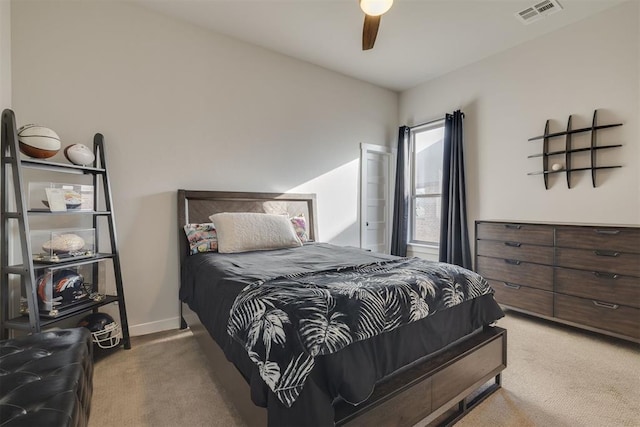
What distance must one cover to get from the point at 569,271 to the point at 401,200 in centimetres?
224

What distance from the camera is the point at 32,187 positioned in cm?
217

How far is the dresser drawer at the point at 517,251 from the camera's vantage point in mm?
2836

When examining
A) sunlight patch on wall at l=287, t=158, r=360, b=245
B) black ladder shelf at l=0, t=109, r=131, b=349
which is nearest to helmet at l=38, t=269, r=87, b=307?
black ladder shelf at l=0, t=109, r=131, b=349

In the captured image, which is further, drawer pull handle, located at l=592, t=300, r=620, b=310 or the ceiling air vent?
the ceiling air vent

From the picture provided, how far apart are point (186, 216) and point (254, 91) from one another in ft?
5.17

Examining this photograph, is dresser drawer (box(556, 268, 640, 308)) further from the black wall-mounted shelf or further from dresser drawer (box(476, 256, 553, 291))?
the black wall-mounted shelf

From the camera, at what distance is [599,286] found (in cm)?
252

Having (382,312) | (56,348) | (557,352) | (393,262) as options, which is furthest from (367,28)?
(557,352)

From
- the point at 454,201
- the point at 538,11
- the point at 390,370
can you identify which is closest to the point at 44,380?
the point at 390,370

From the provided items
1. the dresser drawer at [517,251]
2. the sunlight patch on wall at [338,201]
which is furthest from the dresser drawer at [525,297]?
the sunlight patch on wall at [338,201]

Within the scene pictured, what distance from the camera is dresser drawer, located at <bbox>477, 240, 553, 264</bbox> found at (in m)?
2.84

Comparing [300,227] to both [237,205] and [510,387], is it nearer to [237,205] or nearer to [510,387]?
[237,205]

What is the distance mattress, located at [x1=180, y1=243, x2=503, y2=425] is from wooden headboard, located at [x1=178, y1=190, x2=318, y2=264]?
0.59 metres

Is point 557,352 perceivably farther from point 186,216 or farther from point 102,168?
point 102,168
